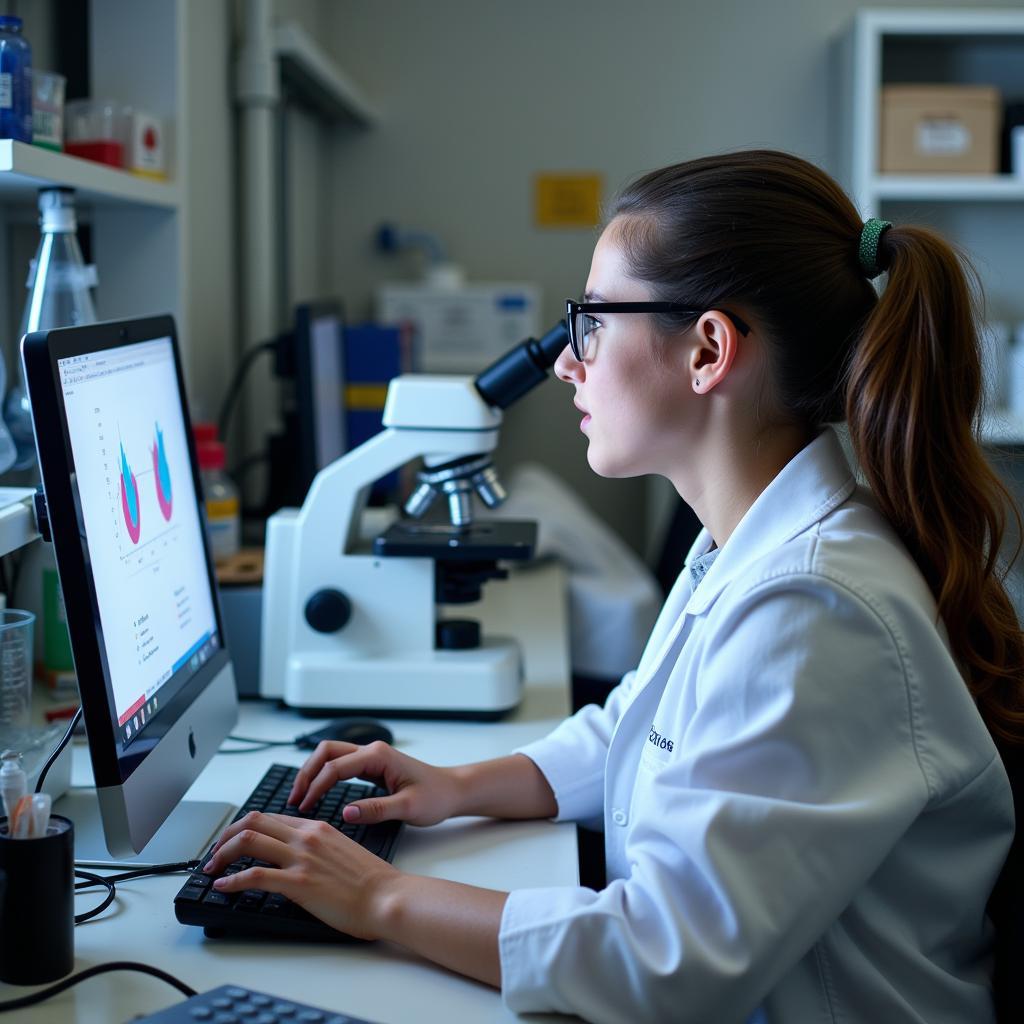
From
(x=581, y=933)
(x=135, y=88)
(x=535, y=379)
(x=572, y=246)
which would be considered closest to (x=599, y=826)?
(x=581, y=933)

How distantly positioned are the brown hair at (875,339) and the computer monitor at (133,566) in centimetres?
45

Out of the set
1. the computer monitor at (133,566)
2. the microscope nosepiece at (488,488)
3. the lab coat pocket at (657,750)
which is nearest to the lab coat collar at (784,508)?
the lab coat pocket at (657,750)

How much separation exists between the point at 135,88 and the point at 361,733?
903mm

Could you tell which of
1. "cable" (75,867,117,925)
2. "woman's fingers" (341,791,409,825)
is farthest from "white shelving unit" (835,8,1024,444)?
"cable" (75,867,117,925)

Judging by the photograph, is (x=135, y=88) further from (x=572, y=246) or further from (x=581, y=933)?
(x=572, y=246)

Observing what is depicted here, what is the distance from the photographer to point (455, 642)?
1508 millimetres

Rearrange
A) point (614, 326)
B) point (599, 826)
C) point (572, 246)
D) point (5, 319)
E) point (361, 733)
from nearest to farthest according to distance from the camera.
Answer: point (614, 326), point (599, 826), point (361, 733), point (5, 319), point (572, 246)

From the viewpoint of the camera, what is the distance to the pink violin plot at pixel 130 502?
0.99 metres

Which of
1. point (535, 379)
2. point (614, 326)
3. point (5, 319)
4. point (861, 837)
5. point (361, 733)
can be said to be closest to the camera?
point (861, 837)

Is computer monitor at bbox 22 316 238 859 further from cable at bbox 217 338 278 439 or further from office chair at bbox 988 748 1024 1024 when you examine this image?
cable at bbox 217 338 278 439

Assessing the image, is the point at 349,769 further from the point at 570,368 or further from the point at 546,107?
the point at 546,107

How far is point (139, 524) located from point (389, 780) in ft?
1.05

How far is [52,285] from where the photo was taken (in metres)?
1.35

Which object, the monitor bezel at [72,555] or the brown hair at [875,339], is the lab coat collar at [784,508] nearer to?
the brown hair at [875,339]
